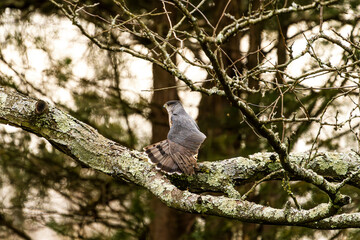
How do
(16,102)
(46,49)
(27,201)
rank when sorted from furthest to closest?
(27,201) → (46,49) → (16,102)

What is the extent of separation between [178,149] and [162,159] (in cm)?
23

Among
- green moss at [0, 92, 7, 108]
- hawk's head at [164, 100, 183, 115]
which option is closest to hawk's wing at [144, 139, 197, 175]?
green moss at [0, 92, 7, 108]

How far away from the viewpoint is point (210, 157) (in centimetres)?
490

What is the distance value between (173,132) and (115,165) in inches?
31.4

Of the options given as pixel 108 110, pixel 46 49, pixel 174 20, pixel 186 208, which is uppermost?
pixel 174 20

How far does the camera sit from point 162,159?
9.43ft

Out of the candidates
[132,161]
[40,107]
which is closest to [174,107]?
[132,161]

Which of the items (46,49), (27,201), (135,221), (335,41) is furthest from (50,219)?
(335,41)

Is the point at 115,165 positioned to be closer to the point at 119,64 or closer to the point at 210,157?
the point at 210,157

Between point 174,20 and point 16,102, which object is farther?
point 174,20

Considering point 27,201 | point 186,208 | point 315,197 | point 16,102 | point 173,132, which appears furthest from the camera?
point 27,201

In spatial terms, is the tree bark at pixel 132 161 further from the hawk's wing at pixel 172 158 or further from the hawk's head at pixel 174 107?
the hawk's head at pixel 174 107

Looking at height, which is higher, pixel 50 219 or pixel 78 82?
pixel 78 82

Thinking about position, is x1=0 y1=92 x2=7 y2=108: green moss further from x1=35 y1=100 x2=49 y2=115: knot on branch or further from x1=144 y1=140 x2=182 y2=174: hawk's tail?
x1=144 y1=140 x2=182 y2=174: hawk's tail
